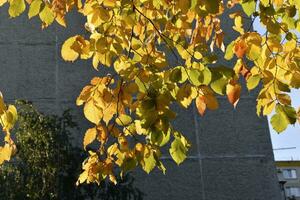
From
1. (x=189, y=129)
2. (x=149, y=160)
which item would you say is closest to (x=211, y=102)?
(x=149, y=160)

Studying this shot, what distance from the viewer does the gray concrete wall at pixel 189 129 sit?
25.7 ft

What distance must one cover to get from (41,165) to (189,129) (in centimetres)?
330

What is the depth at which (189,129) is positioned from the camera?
8156mm

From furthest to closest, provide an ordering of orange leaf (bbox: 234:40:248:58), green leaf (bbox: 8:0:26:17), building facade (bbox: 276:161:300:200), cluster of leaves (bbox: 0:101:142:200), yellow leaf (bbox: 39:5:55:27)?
1. building facade (bbox: 276:161:300:200)
2. cluster of leaves (bbox: 0:101:142:200)
3. orange leaf (bbox: 234:40:248:58)
4. yellow leaf (bbox: 39:5:55:27)
5. green leaf (bbox: 8:0:26:17)

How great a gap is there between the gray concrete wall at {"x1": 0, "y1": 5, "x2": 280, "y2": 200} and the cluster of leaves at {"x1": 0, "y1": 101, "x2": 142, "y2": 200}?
7.06 ft

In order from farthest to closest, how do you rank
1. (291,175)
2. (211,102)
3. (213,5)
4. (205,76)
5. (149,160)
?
(291,175) → (149,160) → (211,102) → (205,76) → (213,5)

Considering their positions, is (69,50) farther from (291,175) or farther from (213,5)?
(291,175)

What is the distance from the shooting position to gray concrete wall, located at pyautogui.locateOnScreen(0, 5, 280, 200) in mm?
7828

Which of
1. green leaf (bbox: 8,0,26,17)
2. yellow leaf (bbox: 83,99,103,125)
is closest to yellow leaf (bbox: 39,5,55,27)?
green leaf (bbox: 8,0,26,17)

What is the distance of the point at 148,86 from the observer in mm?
2395

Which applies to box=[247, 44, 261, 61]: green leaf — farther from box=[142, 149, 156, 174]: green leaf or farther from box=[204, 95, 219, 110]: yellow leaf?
box=[142, 149, 156, 174]: green leaf

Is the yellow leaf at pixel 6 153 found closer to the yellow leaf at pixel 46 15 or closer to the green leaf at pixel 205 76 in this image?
the yellow leaf at pixel 46 15

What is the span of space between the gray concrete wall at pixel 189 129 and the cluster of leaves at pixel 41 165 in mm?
2152

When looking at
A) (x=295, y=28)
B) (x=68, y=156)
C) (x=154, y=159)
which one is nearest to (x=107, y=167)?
(x=154, y=159)
